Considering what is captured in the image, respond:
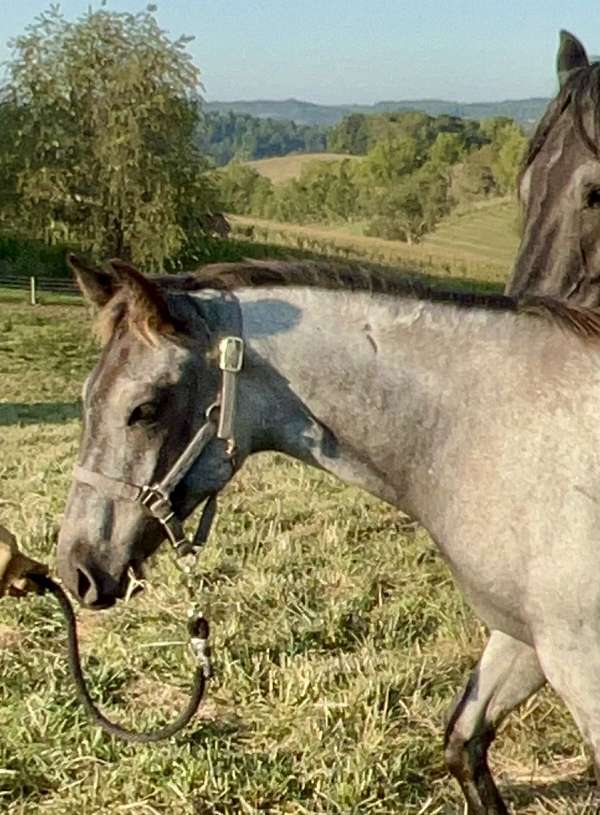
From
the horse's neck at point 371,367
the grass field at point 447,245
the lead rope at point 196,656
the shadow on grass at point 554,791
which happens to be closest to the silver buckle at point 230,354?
the horse's neck at point 371,367

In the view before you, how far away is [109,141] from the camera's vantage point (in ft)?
113

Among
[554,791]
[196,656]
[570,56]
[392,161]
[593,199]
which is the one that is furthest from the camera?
[392,161]

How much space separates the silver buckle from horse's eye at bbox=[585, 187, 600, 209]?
1874 mm

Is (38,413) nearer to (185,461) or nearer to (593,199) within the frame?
(593,199)

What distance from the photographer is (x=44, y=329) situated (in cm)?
2730

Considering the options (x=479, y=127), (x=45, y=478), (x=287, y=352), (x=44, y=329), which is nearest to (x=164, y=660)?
(x=287, y=352)

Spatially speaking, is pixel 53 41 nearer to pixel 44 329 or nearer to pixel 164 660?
pixel 44 329

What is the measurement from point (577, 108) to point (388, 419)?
1876 mm

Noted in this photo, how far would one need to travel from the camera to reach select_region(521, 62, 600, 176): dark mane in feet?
13.7

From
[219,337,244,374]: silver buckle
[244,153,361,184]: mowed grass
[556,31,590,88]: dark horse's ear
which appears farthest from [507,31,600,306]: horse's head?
[244,153,361,184]: mowed grass

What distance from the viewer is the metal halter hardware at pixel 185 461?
2.91 metres

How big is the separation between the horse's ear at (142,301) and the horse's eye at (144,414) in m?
0.18

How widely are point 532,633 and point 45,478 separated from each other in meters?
5.64

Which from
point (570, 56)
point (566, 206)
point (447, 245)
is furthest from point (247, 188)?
point (566, 206)
